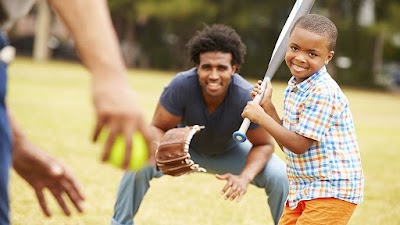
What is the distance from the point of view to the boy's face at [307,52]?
3.93 metres

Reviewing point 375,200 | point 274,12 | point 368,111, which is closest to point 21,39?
point 274,12

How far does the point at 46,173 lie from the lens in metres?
2.39

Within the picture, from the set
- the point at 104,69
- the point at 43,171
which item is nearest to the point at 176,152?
the point at 43,171

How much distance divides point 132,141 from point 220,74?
10.5 ft

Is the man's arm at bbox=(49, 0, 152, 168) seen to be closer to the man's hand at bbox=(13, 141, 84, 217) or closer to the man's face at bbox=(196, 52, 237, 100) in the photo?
the man's hand at bbox=(13, 141, 84, 217)

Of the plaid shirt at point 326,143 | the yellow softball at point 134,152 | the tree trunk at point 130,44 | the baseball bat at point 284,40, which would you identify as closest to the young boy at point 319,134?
the plaid shirt at point 326,143

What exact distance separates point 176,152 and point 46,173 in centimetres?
227

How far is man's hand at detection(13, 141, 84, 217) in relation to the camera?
238cm

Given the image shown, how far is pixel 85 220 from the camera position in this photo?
5762mm

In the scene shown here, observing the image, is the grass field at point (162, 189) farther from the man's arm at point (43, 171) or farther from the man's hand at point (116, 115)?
the man's hand at point (116, 115)

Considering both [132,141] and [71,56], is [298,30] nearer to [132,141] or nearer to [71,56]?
[132,141]

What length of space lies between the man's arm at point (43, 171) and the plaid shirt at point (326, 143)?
1769 millimetres

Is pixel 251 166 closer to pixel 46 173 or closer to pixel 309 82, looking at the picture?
pixel 309 82

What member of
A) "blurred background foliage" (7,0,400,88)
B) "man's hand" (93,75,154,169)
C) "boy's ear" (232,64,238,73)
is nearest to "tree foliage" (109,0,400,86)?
"blurred background foliage" (7,0,400,88)
